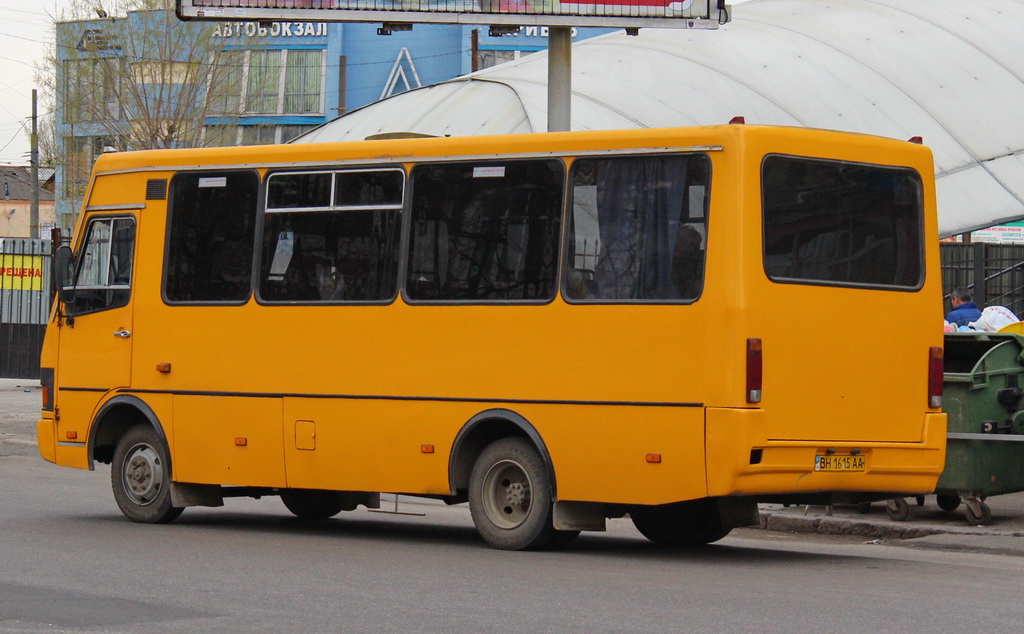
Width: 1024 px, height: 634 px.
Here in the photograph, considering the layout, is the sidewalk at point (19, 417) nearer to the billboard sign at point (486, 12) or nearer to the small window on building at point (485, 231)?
the billboard sign at point (486, 12)

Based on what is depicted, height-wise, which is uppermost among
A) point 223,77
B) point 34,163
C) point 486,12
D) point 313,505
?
point 223,77

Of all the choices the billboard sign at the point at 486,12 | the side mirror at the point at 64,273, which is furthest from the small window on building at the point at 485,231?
the billboard sign at the point at 486,12

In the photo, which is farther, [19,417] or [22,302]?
[22,302]

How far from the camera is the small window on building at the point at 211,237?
492 inches

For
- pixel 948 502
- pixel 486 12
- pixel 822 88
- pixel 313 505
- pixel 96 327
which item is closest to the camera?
pixel 96 327

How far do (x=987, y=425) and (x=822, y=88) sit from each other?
17284 mm

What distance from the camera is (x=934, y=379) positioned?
432 inches

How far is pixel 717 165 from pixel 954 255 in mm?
20611

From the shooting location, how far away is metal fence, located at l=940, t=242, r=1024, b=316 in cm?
2919

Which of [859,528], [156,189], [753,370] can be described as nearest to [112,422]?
[156,189]

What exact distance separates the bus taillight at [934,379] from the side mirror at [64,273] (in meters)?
6.96

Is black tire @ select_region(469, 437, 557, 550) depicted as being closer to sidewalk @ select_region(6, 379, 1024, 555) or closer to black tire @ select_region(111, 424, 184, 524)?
black tire @ select_region(111, 424, 184, 524)

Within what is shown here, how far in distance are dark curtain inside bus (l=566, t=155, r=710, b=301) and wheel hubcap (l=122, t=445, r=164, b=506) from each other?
4.09m

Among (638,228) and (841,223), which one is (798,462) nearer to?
(841,223)
